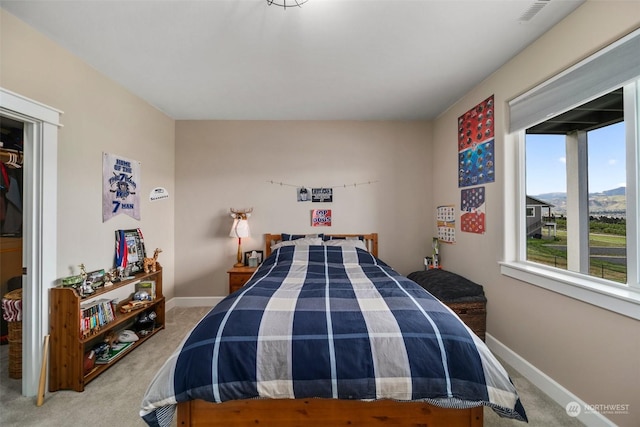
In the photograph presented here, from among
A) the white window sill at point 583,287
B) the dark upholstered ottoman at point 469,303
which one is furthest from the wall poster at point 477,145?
the dark upholstered ottoman at point 469,303

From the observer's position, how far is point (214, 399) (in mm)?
1156

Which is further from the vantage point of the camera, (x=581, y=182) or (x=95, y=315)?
(x=95, y=315)

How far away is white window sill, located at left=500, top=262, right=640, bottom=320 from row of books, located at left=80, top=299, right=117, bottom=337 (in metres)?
3.44

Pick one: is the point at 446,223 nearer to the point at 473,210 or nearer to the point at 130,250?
the point at 473,210

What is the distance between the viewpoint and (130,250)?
2.55 metres

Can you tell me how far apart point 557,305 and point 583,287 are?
281 millimetres

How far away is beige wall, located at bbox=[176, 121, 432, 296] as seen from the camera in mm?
3449

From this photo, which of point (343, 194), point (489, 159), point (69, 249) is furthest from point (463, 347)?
point (69, 249)

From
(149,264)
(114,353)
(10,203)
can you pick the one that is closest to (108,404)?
(114,353)

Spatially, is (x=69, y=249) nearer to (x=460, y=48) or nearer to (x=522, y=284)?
(x=460, y=48)

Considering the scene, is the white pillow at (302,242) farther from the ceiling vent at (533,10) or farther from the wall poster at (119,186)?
the ceiling vent at (533,10)

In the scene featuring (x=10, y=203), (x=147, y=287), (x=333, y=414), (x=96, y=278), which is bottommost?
(x=333, y=414)

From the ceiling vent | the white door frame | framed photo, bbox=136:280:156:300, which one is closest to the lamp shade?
framed photo, bbox=136:280:156:300

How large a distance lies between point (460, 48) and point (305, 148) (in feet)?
6.70
